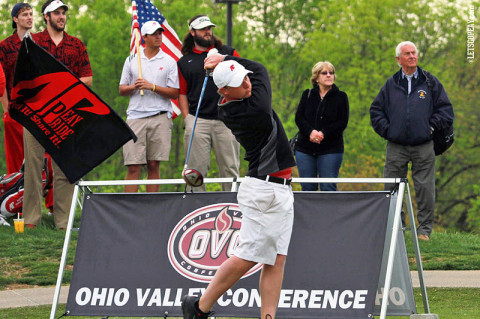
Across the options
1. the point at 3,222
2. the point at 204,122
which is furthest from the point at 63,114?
the point at 3,222

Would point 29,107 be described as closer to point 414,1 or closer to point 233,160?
point 233,160

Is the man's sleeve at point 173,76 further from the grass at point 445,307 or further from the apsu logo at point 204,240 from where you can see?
the apsu logo at point 204,240

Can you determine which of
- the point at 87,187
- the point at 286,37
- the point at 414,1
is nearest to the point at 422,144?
the point at 87,187

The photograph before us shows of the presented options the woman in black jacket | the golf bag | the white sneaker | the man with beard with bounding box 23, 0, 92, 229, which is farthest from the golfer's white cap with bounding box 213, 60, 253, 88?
the white sneaker

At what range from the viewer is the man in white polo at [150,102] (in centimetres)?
986

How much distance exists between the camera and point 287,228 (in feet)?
19.4

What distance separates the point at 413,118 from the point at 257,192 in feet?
15.0

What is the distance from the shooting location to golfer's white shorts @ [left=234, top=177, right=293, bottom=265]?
579 cm

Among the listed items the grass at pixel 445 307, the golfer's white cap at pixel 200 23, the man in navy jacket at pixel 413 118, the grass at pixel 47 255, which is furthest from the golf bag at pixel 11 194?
the man in navy jacket at pixel 413 118

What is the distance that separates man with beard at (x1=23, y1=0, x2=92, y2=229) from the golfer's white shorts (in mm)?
4882

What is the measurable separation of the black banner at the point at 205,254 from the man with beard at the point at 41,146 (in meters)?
3.74

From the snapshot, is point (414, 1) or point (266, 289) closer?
point (266, 289)

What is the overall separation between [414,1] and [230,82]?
117ft

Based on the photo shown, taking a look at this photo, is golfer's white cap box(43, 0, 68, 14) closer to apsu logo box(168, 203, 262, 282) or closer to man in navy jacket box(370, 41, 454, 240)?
man in navy jacket box(370, 41, 454, 240)
